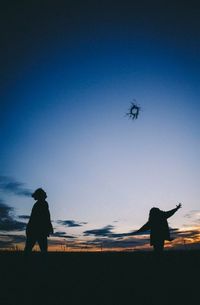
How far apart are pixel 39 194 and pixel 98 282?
4603mm

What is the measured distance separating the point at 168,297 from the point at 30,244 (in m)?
6.31

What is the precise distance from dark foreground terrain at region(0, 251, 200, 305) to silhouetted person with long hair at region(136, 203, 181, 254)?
1.76 ft

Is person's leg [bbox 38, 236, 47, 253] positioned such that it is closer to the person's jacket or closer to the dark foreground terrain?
the person's jacket

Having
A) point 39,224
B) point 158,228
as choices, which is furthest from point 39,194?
point 158,228

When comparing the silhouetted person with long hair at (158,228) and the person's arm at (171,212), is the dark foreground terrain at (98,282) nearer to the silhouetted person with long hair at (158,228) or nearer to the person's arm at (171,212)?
the silhouetted person with long hair at (158,228)

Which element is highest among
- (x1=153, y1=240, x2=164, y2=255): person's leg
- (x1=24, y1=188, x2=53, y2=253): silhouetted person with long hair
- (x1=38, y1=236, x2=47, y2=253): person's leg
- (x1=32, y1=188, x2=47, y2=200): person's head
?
(x1=32, y1=188, x2=47, y2=200): person's head

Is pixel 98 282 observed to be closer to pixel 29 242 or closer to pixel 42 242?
pixel 42 242

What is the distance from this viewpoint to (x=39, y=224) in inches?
461

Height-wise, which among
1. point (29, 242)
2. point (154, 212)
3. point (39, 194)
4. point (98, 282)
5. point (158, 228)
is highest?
point (39, 194)

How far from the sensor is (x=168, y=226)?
11695 millimetres

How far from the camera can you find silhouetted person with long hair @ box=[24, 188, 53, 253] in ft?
38.3

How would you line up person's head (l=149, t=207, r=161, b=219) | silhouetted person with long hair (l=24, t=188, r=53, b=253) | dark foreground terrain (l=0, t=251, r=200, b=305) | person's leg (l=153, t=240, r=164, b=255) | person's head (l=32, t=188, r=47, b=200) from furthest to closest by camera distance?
person's head (l=32, t=188, r=47, b=200) → silhouetted person with long hair (l=24, t=188, r=53, b=253) → person's head (l=149, t=207, r=161, b=219) → person's leg (l=153, t=240, r=164, b=255) → dark foreground terrain (l=0, t=251, r=200, b=305)

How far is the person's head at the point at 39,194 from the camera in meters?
11.9

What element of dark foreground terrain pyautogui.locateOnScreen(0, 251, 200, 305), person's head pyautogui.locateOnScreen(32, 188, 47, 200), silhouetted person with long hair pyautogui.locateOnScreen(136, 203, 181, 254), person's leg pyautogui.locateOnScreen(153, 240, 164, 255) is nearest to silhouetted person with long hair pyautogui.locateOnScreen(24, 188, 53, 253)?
person's head pyautogui.locateOnScreen(32, 188, 47, 200)
